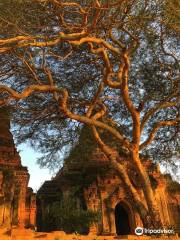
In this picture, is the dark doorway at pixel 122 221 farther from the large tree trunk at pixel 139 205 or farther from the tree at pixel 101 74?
the large tree trunk at pixel 139 205

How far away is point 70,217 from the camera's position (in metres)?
16.5

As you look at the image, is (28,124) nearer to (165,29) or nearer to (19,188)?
(19,188)

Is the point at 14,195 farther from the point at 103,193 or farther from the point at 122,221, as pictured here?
the point at 122,221

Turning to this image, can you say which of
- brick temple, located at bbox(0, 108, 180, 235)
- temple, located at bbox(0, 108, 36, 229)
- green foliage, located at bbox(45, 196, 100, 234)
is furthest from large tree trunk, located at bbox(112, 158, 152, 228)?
temple, located at bbox(0, 108, 36, 229)

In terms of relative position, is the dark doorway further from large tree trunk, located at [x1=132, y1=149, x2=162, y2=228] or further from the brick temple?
large tree trunk, located at [x1=132, y1=149, x2=162, y2=228]

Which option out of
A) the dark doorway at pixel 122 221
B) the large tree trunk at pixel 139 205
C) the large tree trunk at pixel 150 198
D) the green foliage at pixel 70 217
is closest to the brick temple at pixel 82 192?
the dark doorway at pixel 122 221

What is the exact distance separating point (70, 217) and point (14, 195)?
10.9 ft

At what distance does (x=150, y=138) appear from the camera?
13062 millimetres

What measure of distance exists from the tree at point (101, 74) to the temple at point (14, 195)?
2881 mm

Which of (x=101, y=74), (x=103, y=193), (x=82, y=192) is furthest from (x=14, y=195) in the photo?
(x=101, y=74)

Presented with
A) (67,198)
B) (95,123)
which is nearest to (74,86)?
(95,123)

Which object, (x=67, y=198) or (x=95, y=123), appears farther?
(x=67, y=198)

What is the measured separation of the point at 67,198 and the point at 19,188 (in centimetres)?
267

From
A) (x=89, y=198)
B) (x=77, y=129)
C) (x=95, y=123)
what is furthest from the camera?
(x=89, y=198)
